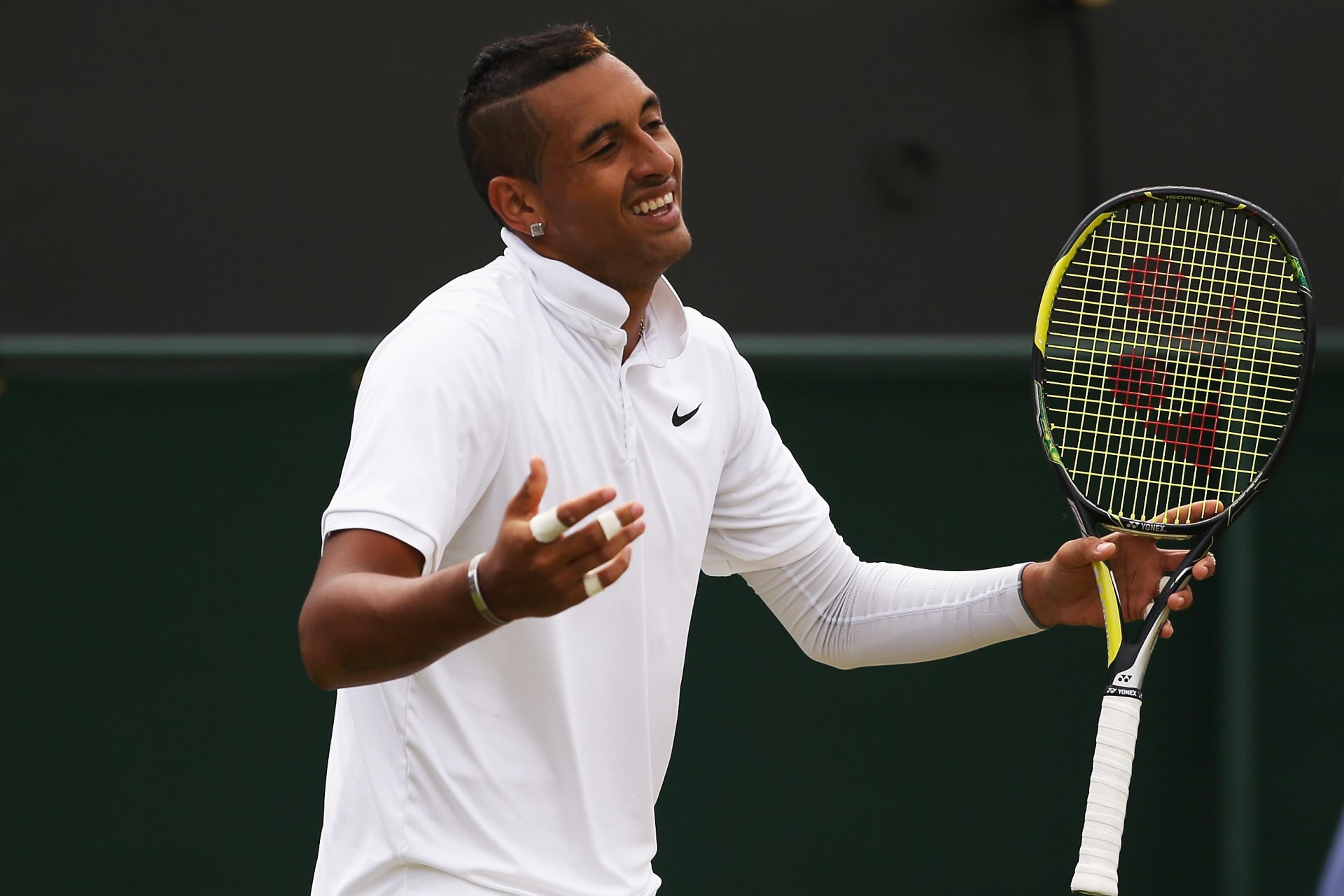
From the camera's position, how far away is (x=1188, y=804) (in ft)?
13.9

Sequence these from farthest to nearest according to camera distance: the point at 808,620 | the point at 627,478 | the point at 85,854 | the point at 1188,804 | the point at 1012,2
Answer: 1. the point at 1012,2
2. the point at 1188,804
3. the point at 85,854
4. the point at 808,620
5. the point at 627,478

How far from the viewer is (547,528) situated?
5.65 feet

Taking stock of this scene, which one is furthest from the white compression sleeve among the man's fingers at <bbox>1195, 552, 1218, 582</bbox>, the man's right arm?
the man's right arm

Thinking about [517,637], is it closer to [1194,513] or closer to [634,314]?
[634,314]

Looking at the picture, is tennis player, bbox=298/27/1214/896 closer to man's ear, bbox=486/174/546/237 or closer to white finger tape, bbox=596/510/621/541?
man's ear, bbox=486/174/546/237

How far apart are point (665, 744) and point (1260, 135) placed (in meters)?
3.32

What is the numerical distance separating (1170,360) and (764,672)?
1.20 meters

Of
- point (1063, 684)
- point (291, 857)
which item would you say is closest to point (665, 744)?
point (291, 857)

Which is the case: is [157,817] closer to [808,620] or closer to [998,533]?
[808,620]

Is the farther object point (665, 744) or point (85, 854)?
point (85, 854)

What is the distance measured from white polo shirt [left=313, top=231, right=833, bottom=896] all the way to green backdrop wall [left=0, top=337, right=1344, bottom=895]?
1.66m

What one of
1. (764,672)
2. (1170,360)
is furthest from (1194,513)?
(764,672)

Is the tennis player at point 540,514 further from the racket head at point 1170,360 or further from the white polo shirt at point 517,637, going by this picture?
the racket head at point 1170,360

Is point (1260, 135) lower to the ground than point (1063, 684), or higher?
higher
